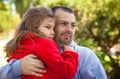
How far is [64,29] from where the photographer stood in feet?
9.09

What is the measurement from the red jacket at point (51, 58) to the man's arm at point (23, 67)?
0.04 metres

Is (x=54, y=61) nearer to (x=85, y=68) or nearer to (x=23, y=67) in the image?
(x=23, y=67)

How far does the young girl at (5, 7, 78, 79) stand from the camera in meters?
2.48

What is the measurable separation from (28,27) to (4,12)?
32.8 meters

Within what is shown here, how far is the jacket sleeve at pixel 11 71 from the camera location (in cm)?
260

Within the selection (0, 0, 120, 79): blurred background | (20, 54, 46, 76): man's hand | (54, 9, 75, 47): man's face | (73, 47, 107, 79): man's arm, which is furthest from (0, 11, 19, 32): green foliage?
(20, 54, 46, 76): man's hand

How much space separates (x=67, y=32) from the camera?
9.02 feet

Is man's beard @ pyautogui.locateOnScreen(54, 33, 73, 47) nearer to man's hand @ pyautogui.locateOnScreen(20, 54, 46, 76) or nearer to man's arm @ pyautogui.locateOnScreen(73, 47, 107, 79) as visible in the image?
man's arm @ pyautogui.locateOnScreen(73, 47, 107, 79)

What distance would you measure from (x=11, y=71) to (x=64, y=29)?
0.53 meters

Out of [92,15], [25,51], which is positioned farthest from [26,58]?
[92,15]

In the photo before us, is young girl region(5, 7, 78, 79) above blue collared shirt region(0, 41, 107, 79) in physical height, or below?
above

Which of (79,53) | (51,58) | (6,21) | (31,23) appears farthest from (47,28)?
(6,21)

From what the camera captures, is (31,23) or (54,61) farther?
(31,23)

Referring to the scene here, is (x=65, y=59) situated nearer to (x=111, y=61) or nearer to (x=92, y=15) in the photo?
(x=92, y=15)
